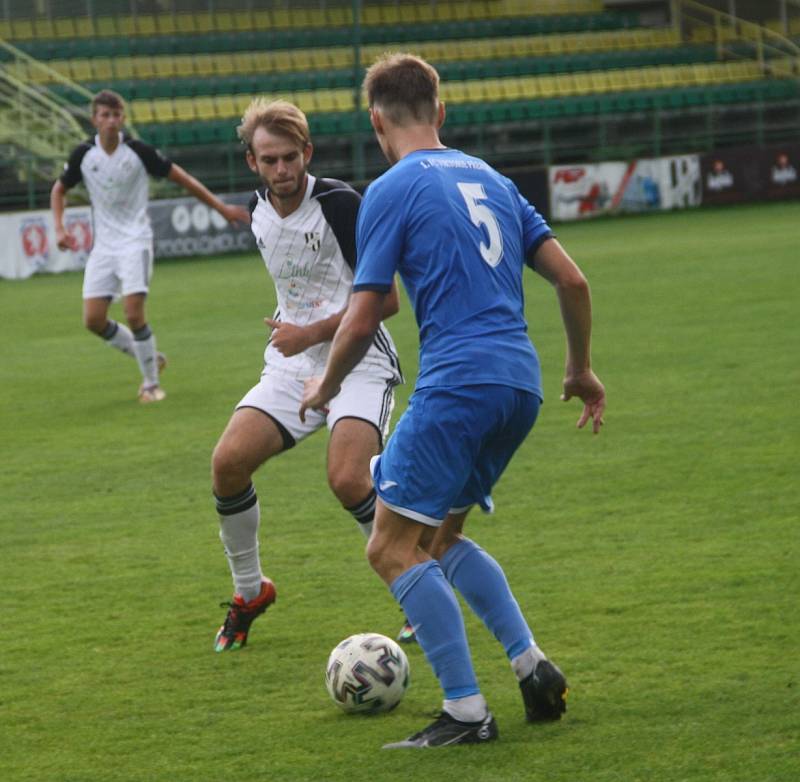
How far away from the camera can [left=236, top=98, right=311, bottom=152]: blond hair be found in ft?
16.8

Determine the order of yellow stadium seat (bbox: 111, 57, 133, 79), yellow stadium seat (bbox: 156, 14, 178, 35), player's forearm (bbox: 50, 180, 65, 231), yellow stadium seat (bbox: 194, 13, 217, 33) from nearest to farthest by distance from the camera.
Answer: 1. player's forearm (bbox: 50, 180, 65, 231)
2. yellow stadium seat (bbox: 111, 57, 133, 79)
3. yellow stadium seat (bbox: 156, 14, 178, 35)
4. yellow stadium seat (bbox: 194, 13, 217, 33)

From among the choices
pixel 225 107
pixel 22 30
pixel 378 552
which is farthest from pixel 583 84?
pixel 378 552

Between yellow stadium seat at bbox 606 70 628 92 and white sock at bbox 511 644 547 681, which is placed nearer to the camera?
white sock at bbox 511 644 547 681

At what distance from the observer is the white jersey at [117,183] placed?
11430mm

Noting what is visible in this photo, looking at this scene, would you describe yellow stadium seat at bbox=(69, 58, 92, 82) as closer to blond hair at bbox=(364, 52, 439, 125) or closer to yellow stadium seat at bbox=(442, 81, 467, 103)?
yellow stadium seat at bbox=(442, 81, 467, 103)

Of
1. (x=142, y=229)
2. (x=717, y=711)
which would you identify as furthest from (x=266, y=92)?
(x=717, y=711)

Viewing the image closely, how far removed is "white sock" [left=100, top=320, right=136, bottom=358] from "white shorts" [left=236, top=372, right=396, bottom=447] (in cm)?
651

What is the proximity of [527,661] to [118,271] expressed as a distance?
26.0ft

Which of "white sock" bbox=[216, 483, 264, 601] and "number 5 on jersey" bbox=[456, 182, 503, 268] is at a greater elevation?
"number 5 on jersey" bbox=[456, 182, 503, 268]

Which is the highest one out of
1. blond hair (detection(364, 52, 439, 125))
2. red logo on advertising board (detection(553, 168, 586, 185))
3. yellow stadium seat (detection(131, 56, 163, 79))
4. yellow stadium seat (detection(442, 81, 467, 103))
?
blond hair (detection(364, 52, 439, 125))

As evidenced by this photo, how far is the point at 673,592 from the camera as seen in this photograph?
563cm

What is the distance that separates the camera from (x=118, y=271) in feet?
38.0

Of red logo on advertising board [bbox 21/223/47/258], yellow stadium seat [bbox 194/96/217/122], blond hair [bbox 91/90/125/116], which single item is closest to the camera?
blond hair [bbox 91/90/125/116]

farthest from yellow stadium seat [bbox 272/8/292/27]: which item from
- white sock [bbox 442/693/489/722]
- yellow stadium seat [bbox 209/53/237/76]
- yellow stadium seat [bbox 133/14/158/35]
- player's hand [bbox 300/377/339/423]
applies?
white sock [bbox 442/693/489/722]
